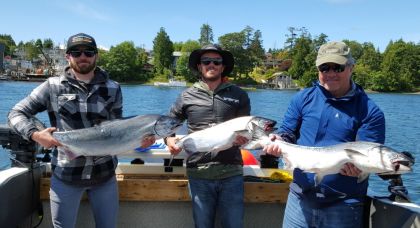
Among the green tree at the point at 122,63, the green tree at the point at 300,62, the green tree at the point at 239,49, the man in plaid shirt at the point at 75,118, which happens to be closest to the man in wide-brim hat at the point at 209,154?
the man in plaid shirt at the point at 75,118

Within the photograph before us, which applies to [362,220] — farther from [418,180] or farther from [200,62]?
[418,180]

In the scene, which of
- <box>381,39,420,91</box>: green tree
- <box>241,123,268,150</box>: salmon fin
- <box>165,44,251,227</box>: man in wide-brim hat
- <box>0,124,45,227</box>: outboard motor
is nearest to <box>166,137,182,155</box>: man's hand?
<box>165,44,251,227</box>: man in wide-brim hat

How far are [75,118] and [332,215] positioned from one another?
2409 millimetres

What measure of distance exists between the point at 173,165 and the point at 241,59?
374ft

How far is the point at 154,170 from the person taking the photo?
533 cm

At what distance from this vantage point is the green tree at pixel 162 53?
121 meters

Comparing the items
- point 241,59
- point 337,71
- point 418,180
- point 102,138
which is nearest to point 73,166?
point 102,138

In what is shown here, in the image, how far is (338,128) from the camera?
3553mm

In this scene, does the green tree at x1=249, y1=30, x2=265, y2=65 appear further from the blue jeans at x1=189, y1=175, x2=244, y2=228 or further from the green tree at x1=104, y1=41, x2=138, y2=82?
the blue jeans at x1=189, y1=175, x2=244, y2=228

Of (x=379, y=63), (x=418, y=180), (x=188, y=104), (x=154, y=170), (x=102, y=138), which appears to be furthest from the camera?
(x=379, y=63)

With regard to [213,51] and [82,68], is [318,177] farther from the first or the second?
[82,68]

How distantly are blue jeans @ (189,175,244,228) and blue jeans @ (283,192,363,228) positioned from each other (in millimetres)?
715

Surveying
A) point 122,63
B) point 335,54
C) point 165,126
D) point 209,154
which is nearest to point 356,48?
point 122,63

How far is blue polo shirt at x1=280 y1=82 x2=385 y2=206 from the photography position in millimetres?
3479
